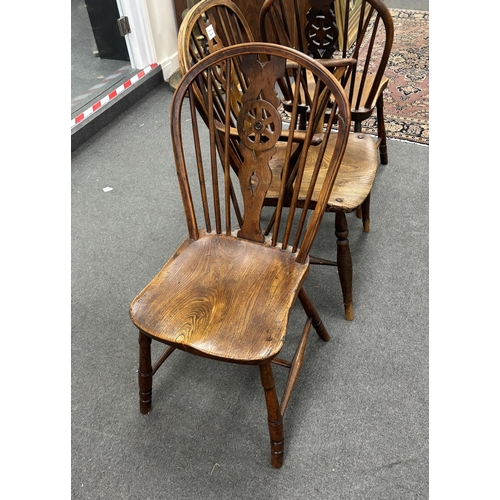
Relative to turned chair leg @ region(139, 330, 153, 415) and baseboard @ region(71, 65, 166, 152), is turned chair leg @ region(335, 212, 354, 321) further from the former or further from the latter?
baseboard @ region(71, 65, 166, 152)

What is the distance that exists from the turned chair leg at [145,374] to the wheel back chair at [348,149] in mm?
561

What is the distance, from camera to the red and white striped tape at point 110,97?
272 centimetres

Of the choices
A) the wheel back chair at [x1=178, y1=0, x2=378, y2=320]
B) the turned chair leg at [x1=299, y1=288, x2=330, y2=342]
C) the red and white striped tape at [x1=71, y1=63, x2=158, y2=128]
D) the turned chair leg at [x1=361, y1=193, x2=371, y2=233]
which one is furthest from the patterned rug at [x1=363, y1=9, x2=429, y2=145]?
the red and white striped tape at [x1=71, y1=63, x2=158, y2=128]

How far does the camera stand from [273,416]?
1.24m

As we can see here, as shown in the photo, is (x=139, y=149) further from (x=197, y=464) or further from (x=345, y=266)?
(x=197, y=464)

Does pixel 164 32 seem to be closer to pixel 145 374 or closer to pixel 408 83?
pixel 408 83

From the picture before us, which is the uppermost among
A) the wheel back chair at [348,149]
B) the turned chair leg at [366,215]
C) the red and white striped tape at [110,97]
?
the wheel back chair at [348,149]

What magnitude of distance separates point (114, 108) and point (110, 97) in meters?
0.07

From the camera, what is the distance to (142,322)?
45.9 inches

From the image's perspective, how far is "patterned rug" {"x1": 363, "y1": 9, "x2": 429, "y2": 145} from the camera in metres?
2.62

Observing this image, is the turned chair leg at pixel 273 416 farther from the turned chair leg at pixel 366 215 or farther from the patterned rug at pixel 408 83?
the patterned rug at pixel 408 83

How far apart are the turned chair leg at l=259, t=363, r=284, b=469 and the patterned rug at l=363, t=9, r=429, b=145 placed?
70.8 inches

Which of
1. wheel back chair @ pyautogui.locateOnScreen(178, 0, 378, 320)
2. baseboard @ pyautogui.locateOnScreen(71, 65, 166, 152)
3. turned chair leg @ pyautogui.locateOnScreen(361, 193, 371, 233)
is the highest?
wheel back chair @ pyautogui.locateOnScreen(178, 0, 378, 320)

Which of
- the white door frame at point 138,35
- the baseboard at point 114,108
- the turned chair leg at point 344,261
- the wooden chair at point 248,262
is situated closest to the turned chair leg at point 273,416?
the wooden chair at point 248,262
